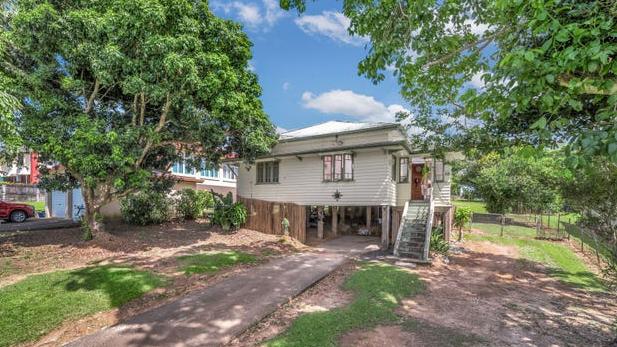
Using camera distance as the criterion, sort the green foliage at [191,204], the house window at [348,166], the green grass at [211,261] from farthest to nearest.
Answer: the green foliage at [191,204] → the house window at [348,166] → the green grass at [211,261]

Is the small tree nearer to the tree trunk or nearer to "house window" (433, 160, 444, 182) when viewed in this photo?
"house window" (433, 160, 444, 182)

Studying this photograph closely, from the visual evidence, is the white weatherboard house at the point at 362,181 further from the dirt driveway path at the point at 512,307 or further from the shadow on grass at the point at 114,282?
the shadow on grass at the point at 114,282

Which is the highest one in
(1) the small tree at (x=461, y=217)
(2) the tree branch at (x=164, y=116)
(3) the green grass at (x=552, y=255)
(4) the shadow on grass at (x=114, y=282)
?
(2) the tree branch at (x=164, y=116)

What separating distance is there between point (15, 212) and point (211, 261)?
59.1 ft

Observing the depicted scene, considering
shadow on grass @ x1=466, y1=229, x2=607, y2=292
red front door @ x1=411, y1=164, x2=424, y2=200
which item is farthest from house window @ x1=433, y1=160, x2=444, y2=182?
shadow on grass @ x1=466, y1=229, x2=607, y2=292

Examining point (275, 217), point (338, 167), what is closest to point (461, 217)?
point (338, 167)

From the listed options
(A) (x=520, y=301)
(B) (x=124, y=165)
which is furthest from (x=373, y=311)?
(B) (x=124, y=165)

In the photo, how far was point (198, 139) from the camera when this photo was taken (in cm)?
1266

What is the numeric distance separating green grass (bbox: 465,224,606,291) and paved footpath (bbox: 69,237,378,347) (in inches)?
320

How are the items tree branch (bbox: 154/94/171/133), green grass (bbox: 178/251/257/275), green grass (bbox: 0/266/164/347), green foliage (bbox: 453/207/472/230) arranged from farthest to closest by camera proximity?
green foliage (bbox: 453/207/472/230) → tree branch (bbox: 154/94/171/133) → green grass (bbox: 178/251/257/275) → green grass (bbox: 0/266/164/347)

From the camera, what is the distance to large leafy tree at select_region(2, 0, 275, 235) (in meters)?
9.64

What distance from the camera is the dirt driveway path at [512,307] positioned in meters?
5.77

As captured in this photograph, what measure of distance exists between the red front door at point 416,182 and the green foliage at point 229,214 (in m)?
8.70

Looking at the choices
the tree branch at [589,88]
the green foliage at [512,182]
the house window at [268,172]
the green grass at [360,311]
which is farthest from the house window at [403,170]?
the tree branch at [589,88]
